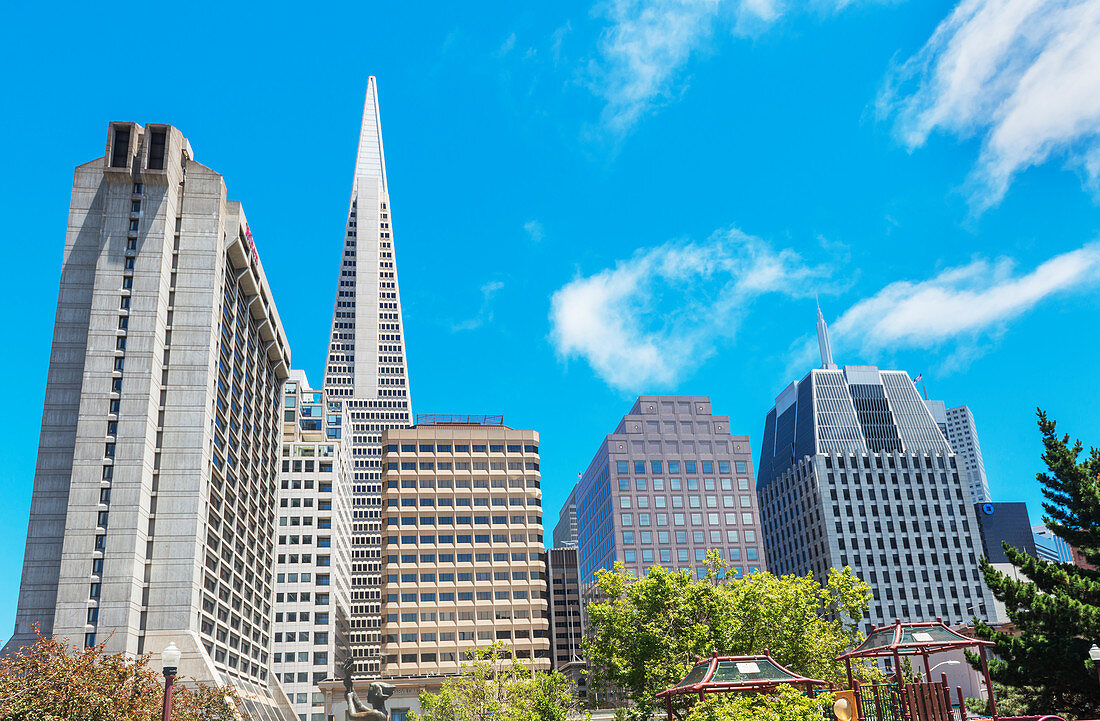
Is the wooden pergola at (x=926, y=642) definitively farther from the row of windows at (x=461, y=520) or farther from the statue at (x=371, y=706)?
the row of windows at (x=461, y=520)

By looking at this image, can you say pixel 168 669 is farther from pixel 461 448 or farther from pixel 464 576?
pixel 461 448

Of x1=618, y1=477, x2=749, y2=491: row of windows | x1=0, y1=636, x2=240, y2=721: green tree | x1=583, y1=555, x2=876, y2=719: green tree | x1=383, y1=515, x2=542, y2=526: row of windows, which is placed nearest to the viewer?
x1=0, y1=636, x2=240, y2=721: green tree

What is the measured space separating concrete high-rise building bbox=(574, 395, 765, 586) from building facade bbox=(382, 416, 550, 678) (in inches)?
1280

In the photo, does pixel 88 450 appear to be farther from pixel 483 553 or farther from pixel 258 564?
pixel 483 553

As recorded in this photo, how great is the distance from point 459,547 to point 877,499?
87.7 m

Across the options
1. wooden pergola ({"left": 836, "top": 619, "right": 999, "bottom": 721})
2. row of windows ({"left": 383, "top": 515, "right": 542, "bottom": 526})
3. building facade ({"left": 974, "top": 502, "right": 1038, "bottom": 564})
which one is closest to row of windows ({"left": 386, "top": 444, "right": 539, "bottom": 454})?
row of windows ({"left": 383, "top": 515, "right": 542, "bottom": 526})

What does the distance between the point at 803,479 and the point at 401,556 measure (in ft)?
295

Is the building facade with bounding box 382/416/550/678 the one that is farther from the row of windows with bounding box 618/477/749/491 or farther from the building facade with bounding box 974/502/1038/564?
the building facade with bounding box 974/502/1038/564

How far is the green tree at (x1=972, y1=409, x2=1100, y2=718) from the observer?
4069 cm

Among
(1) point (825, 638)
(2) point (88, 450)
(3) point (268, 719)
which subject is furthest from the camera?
(3) point (268, 719)

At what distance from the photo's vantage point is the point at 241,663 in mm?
95312

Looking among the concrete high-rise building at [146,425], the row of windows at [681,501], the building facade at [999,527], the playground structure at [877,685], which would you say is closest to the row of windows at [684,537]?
the row of windows at [681,501]

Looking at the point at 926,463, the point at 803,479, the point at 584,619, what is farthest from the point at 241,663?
the point at 926,463

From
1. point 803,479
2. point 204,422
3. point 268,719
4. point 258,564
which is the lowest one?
point 268,719
